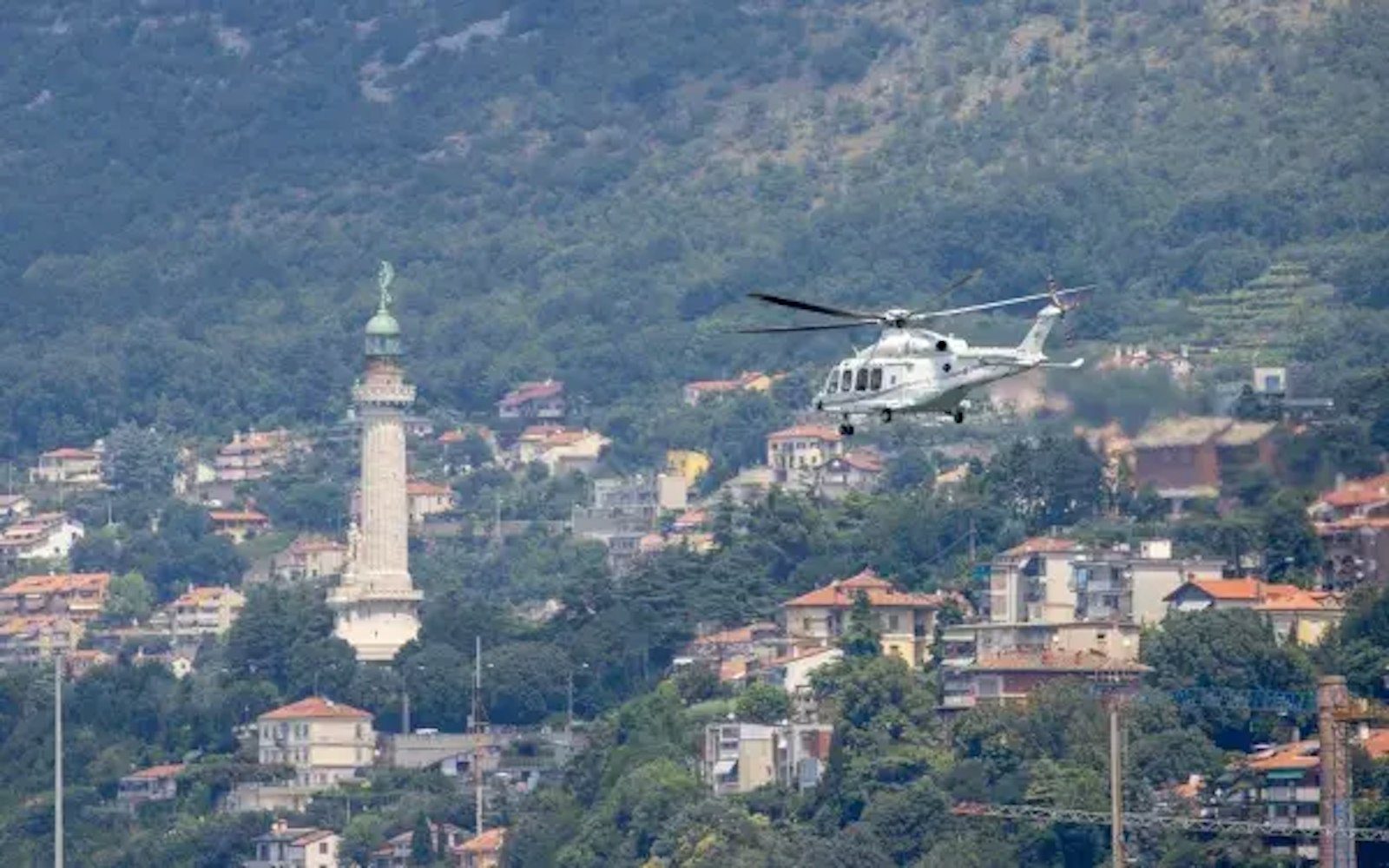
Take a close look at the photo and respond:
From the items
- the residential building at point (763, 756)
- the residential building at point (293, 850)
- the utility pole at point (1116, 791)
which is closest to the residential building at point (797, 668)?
the residential building at point (763, 756)

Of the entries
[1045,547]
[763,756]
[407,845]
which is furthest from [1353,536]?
[407,845]

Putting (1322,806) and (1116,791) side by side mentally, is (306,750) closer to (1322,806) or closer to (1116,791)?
(1116,791)

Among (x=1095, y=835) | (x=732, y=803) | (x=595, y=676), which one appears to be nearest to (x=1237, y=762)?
(x=1095, y=835)

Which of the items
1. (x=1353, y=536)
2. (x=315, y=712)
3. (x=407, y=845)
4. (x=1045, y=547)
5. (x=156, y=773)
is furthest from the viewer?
(x=315, y=712)

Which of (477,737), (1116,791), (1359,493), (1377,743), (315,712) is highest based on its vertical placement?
(1359,493)

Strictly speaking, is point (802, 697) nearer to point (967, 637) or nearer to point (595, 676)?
point (967, 637)

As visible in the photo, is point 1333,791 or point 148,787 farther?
point 148,787

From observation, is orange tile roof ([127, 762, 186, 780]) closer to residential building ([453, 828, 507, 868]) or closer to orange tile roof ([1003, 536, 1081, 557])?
residential building ([453, 828, 507, 868])
